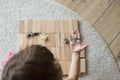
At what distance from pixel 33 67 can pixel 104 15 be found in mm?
658

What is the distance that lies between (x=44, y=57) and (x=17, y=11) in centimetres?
56

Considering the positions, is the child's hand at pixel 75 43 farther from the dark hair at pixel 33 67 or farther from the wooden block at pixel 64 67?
the dark hair at pixel 33 67

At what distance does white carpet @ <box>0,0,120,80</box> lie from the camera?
127cm

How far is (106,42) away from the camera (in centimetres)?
133

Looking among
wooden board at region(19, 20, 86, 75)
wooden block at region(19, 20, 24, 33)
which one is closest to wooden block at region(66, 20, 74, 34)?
wooden board at region(19, 20, 86, 75)

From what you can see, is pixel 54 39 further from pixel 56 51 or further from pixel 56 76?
pixel 56 76

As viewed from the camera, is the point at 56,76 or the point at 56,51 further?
the point at 56,51

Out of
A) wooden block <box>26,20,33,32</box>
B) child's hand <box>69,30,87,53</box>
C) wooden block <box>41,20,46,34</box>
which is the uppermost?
child's hand <box>69,30,87,53</box>

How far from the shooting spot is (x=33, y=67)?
0.82 meters

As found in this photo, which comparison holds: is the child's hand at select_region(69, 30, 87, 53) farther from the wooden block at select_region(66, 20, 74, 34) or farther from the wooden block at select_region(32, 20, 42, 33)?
the wooden block at select_region(32, 20, 42, 33)

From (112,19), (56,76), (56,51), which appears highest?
(112,19)

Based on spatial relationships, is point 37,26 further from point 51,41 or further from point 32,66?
point 32,66

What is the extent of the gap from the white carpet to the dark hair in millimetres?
434

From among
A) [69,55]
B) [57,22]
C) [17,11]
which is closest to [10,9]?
[17,11]
